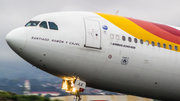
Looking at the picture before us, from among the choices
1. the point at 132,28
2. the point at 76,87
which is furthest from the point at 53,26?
the point at 132,28

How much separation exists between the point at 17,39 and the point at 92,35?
3.49m

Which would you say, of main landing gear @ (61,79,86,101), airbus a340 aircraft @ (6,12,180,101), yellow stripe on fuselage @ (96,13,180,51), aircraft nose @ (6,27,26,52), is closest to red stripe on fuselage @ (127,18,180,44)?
airbus a340 aircraft @ (6,12,180,101)

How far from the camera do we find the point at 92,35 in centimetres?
1251

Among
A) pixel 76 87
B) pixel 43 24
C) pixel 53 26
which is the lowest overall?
pixel 76 87

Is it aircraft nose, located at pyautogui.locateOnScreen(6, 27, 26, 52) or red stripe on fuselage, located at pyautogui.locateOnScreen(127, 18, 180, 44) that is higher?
red stripe on fuselage, located at pyautogui.locateOnScreen(127, 18, 180, 44)

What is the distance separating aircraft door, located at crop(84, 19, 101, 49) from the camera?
487 inches

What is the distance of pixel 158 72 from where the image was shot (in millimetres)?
13969

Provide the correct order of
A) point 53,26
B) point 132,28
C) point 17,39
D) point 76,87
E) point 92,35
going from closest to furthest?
point 17,39 < point 53,26 < point 92,35 < point 76,87 < point 132,28

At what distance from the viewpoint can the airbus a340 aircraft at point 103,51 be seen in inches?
468

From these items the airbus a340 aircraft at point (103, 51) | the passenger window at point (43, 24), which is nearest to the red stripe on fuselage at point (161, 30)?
the airbus a340 aircraft at point (103, 51)

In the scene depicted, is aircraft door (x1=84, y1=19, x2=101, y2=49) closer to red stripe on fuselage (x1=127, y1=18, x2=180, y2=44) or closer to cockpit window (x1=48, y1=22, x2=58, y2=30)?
cockpit window (x1=48, y1=22, x2=58, y2=30)

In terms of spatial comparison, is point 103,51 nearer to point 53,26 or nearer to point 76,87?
point 76,87

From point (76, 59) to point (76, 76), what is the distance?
3.37ft

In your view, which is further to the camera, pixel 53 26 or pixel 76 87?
pixel 76 87
